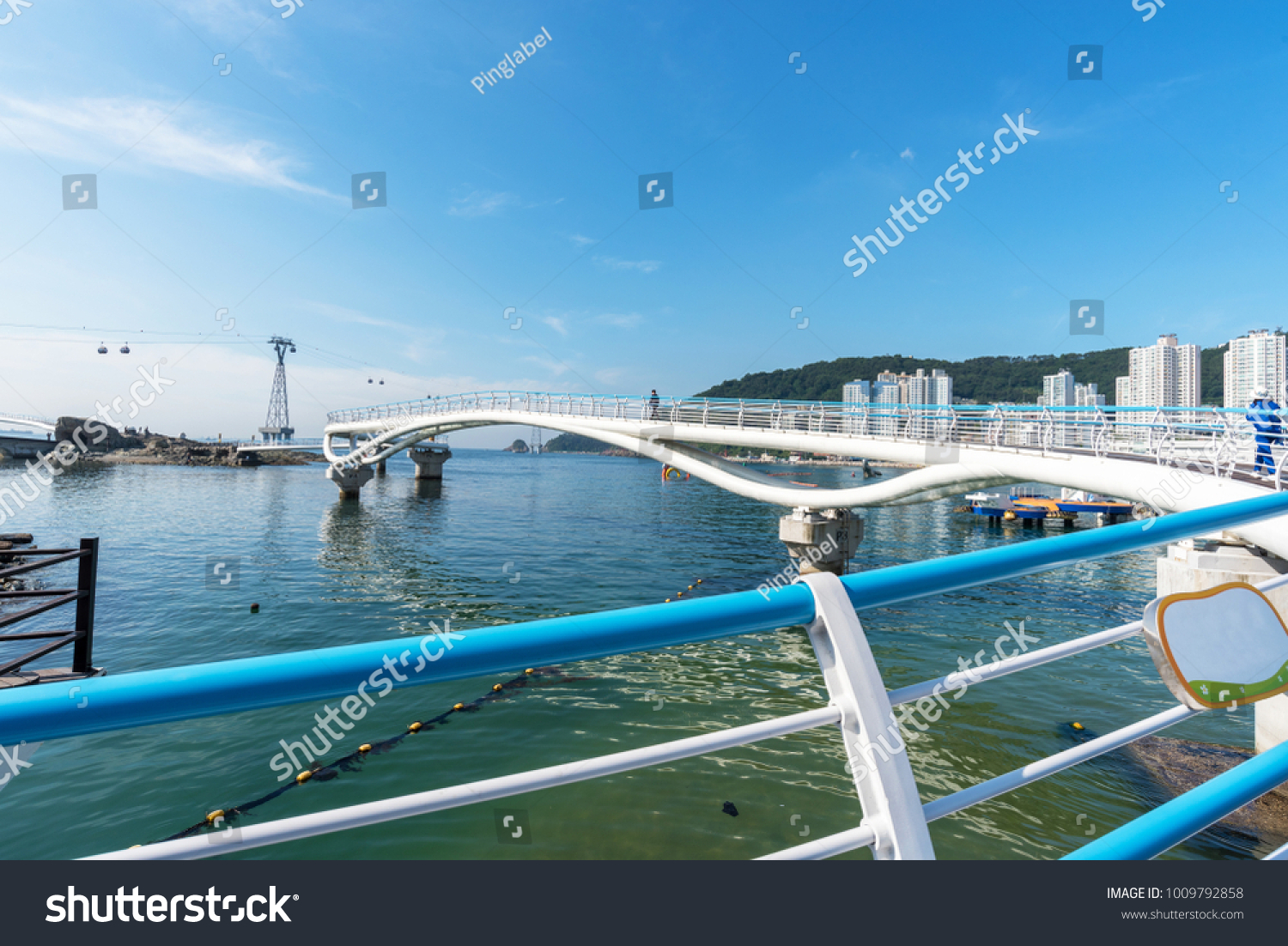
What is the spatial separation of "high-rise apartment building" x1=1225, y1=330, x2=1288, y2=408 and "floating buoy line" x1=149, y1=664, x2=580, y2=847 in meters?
54.0

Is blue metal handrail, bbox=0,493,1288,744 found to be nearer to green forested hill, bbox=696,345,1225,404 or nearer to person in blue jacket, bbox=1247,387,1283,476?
person in blue jacket, bbox=1247,387,1283,476

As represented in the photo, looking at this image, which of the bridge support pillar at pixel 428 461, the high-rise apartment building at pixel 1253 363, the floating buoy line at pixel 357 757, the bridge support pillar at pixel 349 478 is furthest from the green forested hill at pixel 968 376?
the floating buoy line at pixel 357 757

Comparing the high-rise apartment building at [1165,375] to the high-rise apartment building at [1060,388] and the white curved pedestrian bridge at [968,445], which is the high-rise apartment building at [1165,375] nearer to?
the high-rise apartment building at [1060,388]

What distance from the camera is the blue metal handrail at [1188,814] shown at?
1.19 metres

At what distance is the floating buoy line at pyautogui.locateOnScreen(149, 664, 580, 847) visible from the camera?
6.77m

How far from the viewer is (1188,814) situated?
1319mm

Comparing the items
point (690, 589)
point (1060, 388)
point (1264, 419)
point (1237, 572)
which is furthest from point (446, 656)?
point (1060, 388)

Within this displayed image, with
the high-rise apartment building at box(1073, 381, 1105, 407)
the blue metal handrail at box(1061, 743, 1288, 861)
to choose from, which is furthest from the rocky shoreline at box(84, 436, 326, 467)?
the high-rise apartment building at box(1073, 381, 1105, 407)

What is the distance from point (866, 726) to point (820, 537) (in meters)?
18.5

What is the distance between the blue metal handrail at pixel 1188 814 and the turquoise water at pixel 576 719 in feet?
18.8

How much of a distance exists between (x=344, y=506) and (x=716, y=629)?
47010 mm

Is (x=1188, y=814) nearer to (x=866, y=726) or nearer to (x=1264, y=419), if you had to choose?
(x=866, y=726)

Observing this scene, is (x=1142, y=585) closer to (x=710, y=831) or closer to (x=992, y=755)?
(x=992, y=755)

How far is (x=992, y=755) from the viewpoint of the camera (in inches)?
337
